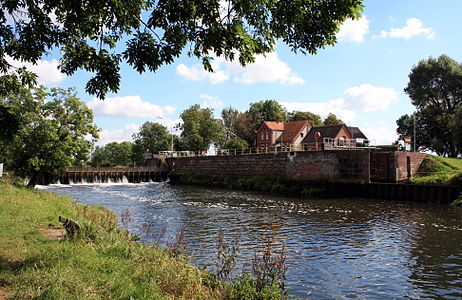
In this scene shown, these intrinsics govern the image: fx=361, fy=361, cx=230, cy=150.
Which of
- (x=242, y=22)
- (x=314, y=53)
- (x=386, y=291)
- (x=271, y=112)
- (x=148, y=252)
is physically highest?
(x=271, y=112)

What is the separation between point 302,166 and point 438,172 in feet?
40.8

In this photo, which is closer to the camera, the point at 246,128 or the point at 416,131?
the point at 416,131

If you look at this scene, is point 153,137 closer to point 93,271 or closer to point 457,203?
point 457,203

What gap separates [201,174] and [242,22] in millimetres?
49390

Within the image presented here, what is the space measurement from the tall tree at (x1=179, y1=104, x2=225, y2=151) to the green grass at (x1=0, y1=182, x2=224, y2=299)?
74475 mm

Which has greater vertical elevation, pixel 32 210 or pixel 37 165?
pixel 37 165

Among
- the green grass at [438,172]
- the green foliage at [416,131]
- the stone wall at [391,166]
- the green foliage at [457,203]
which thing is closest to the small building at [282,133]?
the green foliage at [416,131]

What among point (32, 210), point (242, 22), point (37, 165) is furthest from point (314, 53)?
point (37, 165)

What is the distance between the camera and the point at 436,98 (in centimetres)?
6575

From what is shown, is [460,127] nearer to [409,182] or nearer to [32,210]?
[409,182]

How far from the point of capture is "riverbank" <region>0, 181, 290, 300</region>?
5.78m

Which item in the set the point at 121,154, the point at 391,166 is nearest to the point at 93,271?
the point at 391,166

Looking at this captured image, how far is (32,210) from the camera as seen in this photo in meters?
13.7

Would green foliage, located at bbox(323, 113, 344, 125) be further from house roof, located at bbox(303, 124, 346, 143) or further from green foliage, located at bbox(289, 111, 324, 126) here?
house roof, located at bbox(303, 124, 346, 143)
